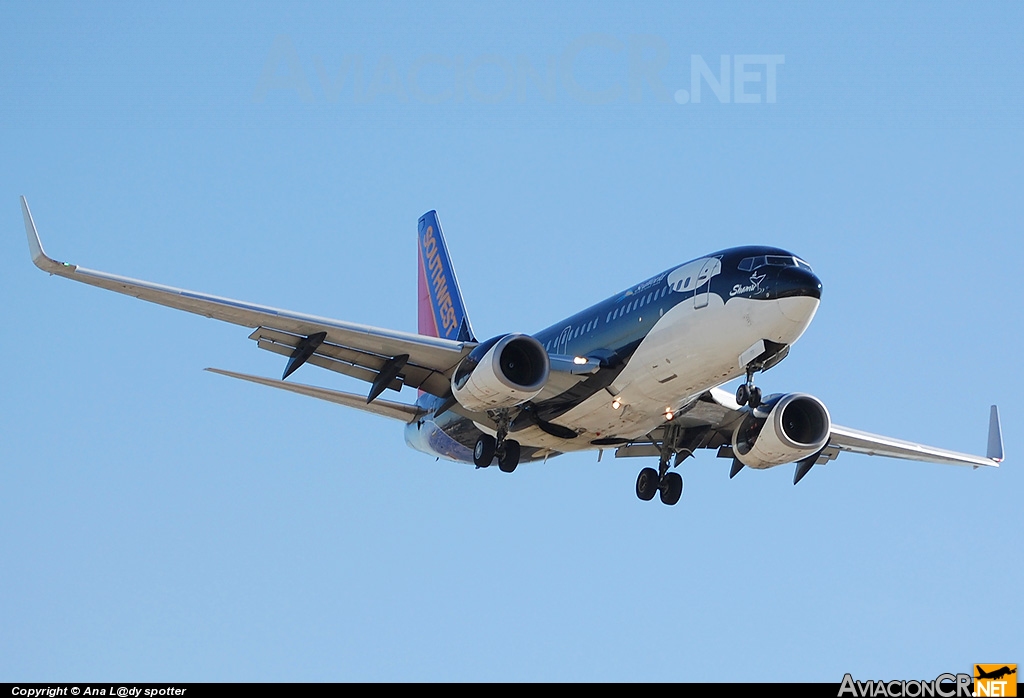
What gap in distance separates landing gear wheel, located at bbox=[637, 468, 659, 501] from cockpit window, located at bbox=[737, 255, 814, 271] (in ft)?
26.5

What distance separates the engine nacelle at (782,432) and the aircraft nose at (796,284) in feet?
19.7

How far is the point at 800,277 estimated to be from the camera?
2839cm

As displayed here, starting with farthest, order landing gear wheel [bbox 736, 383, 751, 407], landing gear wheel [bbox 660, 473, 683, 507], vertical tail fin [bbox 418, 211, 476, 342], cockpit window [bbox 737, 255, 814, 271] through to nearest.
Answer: vertical tail fin [bbox 418, 211, 476, 342]
landing gear wheel [bbox 660, 473, 683, 507]
landing gear wheel [bbox 736, 383, 751, 407]
cockpit window [bbox 737, 255, 814, 271]

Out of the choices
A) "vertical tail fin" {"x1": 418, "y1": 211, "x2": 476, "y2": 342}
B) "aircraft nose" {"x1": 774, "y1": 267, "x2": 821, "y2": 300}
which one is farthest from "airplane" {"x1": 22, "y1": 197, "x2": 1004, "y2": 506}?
"vertical tail fin" {"x1": 418, "y1": 211, "x2": 476, "y2": 342}

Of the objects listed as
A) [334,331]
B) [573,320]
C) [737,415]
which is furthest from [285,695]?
[737,415]

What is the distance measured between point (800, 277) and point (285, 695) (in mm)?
13241

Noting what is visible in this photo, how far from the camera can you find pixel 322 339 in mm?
31844

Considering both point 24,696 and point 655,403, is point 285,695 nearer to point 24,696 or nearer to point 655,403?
point 24,696

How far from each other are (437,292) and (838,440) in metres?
13.1

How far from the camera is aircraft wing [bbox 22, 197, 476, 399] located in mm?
29969

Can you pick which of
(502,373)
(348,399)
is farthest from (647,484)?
(348,399)

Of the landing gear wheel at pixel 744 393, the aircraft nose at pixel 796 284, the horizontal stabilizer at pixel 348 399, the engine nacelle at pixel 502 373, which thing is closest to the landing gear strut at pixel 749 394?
the landing gear wheel at pixel 744 393

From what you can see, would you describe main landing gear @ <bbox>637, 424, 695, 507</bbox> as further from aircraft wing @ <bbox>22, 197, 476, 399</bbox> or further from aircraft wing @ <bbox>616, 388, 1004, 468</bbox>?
Answer: aircraft wing @ <bbox>22, 197, 476, 399</bbox>

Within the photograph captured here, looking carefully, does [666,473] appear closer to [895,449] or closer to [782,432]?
[782,432]
